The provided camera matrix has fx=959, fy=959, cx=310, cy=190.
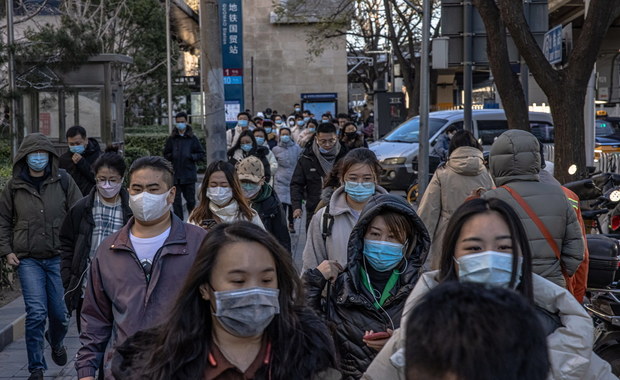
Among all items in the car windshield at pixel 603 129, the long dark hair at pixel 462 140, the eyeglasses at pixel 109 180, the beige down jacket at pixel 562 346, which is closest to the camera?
the beige down jacket at pixel 562 346

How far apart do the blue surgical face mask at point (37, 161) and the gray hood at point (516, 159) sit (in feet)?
11.7

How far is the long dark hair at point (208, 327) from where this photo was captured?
2898 millimetres

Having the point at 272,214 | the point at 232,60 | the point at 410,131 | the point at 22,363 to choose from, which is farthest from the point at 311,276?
the point at 232,60

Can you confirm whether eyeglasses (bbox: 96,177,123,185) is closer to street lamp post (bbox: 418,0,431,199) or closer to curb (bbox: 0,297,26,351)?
curb (bbox: 0,297,26,351)

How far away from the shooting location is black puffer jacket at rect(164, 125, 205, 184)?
1526 cm

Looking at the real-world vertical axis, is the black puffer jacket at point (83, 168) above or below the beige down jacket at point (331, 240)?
above

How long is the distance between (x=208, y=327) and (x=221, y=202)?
3.69 metres

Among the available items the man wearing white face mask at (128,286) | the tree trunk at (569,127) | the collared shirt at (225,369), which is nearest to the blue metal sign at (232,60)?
the tree trunk at (569,127)

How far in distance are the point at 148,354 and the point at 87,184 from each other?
7229 millimetres

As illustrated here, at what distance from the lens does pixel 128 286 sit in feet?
14.5

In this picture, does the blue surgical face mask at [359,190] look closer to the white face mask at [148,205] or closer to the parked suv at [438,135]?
the white face mask at [148,205]

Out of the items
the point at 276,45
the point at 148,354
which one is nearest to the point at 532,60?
the point at 148,354

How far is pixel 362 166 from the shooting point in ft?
20.4

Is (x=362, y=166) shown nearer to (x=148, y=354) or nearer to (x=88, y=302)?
(x=88, y=302)
